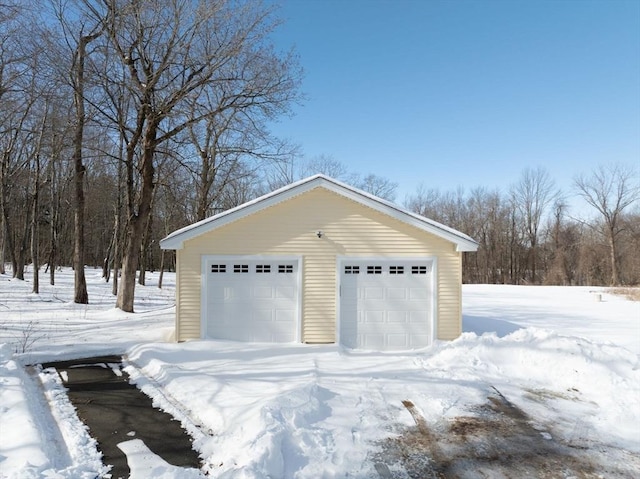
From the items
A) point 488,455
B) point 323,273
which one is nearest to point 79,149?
point 323,273

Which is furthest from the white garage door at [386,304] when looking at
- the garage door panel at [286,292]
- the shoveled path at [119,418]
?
the shoveled path at [119,418]

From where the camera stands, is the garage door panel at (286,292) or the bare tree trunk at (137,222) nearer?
the garage door panel at (286,292)

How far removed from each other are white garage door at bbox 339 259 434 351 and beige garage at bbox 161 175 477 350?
0.02 metres

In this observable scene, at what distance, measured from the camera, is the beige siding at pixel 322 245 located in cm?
929

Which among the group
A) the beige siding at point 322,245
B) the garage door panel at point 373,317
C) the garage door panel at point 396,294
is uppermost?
the beige siding at point 322,245

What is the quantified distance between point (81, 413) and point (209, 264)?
440cm

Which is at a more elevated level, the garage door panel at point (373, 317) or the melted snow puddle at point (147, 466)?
the garage door panel at point (373, 317)

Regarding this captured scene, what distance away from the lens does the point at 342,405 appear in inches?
225

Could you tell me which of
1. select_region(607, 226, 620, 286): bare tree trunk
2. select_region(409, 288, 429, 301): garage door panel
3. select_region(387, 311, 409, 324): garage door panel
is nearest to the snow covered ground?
select_region(387, 311, 409, 324): garage door panel

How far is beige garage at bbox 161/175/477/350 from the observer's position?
925 centimetres

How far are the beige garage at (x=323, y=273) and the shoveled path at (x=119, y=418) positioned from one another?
2560mm

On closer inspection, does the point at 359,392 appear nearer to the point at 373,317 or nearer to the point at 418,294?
the point at 373,317

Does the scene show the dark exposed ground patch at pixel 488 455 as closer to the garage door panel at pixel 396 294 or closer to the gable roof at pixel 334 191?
the garage door panel at pixel 396 294

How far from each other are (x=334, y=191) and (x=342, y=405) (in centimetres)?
512
